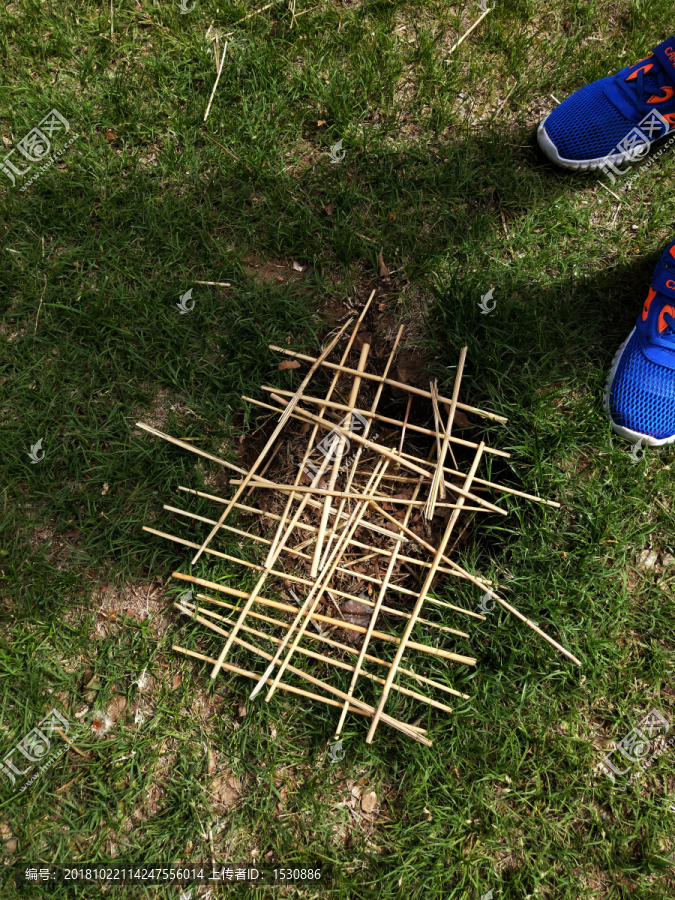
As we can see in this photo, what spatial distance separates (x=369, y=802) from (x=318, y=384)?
1644 mm

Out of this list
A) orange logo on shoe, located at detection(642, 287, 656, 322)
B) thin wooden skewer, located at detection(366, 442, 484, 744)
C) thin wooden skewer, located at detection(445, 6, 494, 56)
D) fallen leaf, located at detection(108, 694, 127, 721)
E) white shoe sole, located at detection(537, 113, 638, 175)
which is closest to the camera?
thin wooden skewer, located at detection(366, 442, 484, 744)

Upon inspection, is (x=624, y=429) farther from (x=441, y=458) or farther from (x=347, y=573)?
(x=347, y=573)

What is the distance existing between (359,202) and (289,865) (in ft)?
8.99

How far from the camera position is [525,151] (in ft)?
7.97

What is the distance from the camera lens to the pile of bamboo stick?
1922mm

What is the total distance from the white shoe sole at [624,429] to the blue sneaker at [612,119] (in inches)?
34.0

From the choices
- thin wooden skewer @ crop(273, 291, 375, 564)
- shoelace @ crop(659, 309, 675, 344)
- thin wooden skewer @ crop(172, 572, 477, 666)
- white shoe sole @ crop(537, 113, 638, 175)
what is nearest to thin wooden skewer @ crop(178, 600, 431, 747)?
thin wooden skewer @ crop(172, 572, 477, 666)

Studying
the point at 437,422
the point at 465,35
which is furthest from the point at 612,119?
the point at 437,422

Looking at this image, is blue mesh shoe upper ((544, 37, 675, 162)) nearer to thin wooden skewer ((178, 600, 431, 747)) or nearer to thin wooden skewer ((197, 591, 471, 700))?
thin wooden skewer ((197, 591, 471, 700))

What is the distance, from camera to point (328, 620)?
75.8 inches

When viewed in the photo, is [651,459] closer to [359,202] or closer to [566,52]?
[359,202]

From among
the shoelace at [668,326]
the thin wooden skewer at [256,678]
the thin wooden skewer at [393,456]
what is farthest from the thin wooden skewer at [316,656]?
the shoelace at [668,326]

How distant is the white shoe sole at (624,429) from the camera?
2.12 metres

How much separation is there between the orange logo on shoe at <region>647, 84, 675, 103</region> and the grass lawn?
11.7 inches
